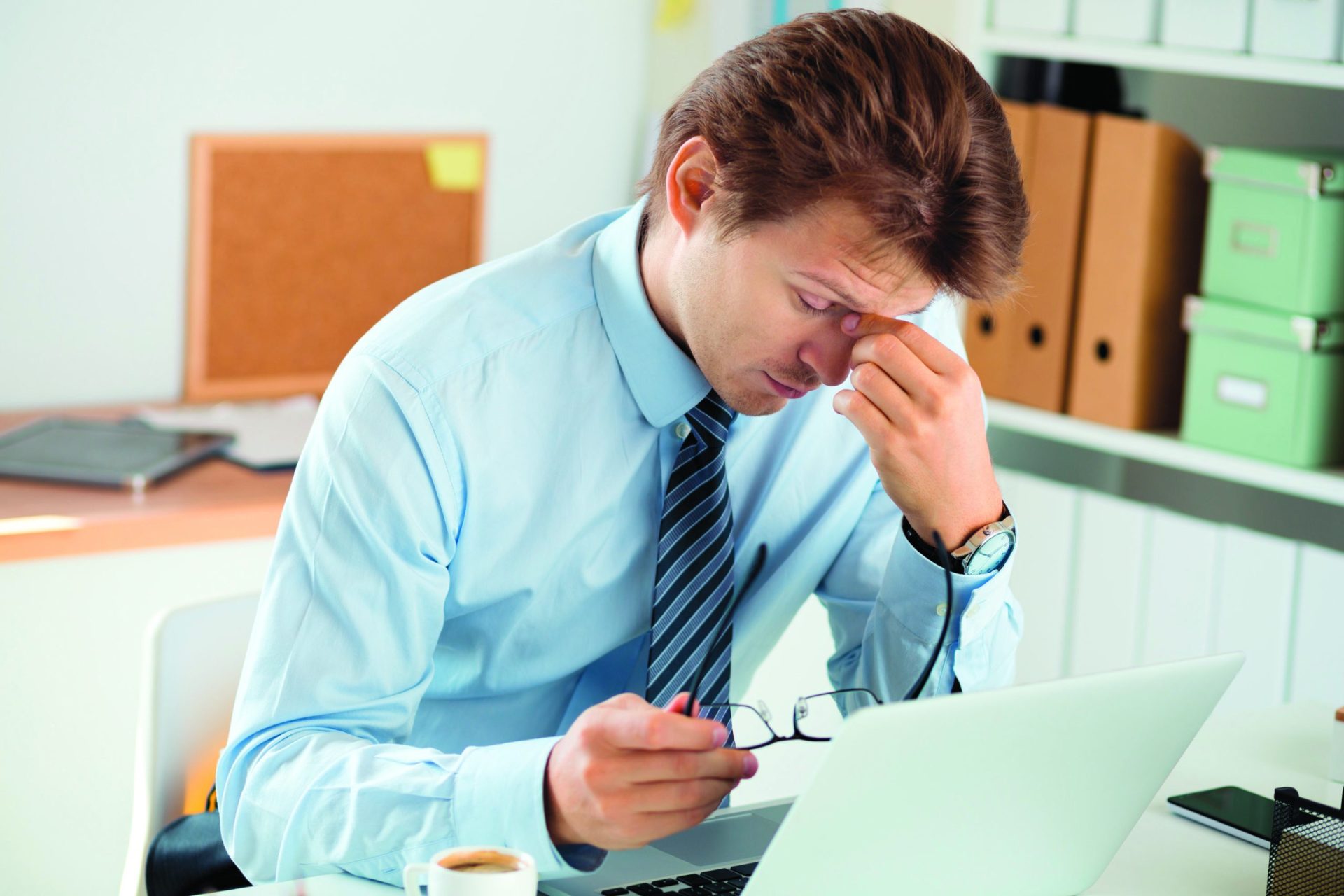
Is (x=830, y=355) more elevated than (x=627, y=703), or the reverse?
(x=830, y=355)

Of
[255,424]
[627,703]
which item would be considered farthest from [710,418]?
[255,424]

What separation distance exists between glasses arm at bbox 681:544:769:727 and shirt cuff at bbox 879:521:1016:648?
13 centimetres

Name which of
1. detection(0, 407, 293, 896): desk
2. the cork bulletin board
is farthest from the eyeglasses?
the cork bulletin board

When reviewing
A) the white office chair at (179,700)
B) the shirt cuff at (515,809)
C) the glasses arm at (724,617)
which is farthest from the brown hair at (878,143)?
the white office chair at (179,700)

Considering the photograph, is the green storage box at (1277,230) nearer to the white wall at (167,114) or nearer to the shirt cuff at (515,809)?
the white wall at (167,114)

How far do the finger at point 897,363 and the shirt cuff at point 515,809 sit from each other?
38 centimetres

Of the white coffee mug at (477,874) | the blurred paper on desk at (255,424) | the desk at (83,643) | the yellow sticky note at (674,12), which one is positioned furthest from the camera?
the yellow sticky note at (674,12)

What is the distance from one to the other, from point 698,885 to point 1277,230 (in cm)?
142

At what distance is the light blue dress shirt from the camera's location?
101cm

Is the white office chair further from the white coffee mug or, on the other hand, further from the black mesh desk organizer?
the black mesh desk organizer

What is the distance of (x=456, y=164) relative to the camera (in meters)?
2.69

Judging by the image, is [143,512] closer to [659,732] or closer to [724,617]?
[724,617]

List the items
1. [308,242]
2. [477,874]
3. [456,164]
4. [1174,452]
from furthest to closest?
[456,164]
[308,242]
[1174,452]
[477,874]

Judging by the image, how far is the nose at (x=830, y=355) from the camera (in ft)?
3.84
